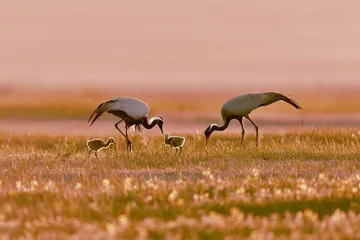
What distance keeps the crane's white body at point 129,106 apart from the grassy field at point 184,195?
102cm

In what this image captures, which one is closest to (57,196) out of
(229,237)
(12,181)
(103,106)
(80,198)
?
(80,198)

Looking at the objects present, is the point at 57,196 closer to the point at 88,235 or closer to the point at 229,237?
the point at 88,235

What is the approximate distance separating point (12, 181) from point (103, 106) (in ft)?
13.9

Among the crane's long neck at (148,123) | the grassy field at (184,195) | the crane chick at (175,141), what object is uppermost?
the crane's long neck at (148,123)

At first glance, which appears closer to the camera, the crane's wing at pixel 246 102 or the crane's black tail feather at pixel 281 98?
the crane's wing at pixel 246 102

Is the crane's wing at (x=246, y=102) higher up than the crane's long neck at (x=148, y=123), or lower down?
higher up

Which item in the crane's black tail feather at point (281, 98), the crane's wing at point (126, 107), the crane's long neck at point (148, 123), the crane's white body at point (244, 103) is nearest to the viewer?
the crane's wing at point (126, 107)

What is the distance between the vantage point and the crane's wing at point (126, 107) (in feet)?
60.9

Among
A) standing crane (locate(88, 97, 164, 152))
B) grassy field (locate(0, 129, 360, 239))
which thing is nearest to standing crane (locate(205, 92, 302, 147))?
grassy field (locate(0, 129, 360, 239))

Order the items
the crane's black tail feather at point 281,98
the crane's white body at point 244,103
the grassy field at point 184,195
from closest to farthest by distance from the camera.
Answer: the grassy field at point 184,195 < the crane's white body at point 244,103 < the crane's black tail feather at point 281,98

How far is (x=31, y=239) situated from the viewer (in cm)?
1010

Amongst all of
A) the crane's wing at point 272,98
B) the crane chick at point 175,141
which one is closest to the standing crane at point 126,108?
the crane chick at point 175,141

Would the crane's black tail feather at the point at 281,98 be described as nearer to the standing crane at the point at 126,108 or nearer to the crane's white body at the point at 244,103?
the crane's white body at the point at 244,103

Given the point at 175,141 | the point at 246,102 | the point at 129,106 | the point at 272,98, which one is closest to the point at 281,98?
the point at 272,98
